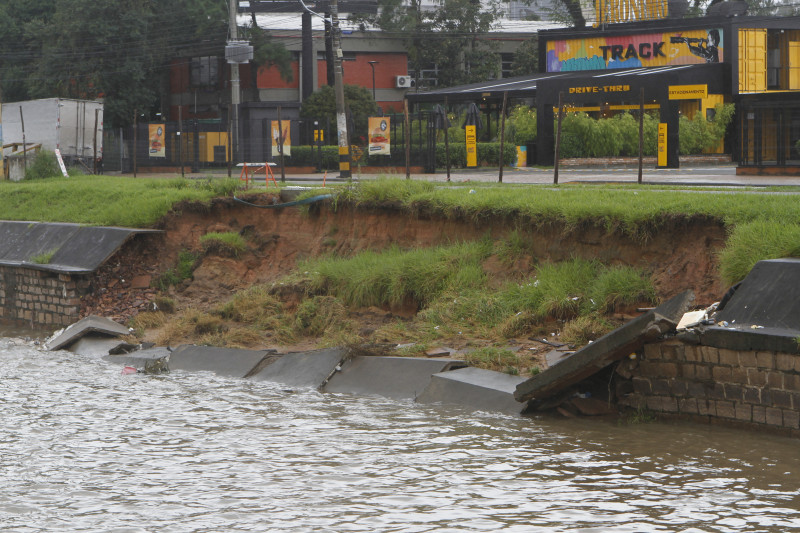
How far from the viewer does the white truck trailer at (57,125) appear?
3344cm

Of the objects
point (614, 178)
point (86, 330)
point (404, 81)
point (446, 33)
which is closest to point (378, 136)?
point (614, 178)

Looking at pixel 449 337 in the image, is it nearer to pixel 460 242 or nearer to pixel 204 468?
pixel 460 242

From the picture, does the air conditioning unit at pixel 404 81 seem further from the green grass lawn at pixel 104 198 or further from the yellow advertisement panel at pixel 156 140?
the green grass lawn at pixel 104 198

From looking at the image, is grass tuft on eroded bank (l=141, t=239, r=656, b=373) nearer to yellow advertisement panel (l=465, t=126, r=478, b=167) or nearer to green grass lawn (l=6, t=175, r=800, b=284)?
green grass lawn (l=6, t=175, r=800, b=284)

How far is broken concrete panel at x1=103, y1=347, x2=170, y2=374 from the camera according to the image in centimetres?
1394

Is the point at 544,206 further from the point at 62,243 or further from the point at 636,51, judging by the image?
the point at 636,51

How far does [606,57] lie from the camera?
45.3m

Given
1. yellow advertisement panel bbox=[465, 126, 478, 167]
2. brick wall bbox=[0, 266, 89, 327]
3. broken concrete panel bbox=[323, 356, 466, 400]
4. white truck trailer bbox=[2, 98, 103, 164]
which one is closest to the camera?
broken concrete panel bbox=[323, 356, 466, 400]

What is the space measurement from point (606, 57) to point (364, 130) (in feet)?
38.4

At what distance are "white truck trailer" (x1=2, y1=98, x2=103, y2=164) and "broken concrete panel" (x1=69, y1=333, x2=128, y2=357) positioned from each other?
59.0 feet

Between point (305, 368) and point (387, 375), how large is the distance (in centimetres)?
137

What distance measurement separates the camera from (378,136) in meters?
28.8

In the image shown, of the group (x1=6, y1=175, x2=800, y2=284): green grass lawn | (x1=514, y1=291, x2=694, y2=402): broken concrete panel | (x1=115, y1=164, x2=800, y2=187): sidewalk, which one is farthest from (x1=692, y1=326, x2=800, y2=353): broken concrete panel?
(x1=115, y1=164, x2=800, y2=187): sidewalk

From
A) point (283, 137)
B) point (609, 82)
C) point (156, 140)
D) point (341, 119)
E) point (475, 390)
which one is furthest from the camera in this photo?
point (609, 82)
